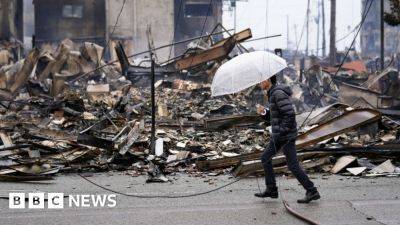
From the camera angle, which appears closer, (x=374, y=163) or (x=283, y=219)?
(x=283, y=219)

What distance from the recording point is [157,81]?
2153cm

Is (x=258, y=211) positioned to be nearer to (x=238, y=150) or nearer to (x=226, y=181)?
(x=226, y=181)

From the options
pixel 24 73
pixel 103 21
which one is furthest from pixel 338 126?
pixel 103 21

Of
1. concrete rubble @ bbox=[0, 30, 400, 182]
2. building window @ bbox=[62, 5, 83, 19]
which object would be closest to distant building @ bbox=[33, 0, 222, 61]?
building window @ bbox=[62, 5, 83, 19]

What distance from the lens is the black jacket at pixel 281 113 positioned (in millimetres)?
6734

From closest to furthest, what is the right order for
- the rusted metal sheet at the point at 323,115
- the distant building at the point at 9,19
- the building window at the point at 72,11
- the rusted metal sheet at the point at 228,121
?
1. the rusted metal sheet at the point at 323,115
2. the rusted metal sheet at the point at 228,121
3. the distant building at the point at 9,19
4. the building window at the point at 72,11

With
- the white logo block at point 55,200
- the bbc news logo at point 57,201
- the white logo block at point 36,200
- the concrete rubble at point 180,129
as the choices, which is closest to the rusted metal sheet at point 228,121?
the concrete rubble at point 180,129

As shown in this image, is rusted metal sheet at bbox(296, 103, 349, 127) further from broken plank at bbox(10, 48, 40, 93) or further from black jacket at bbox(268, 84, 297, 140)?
broken plank at bbox(10, 48, 40, 93)

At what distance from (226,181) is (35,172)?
316 cm

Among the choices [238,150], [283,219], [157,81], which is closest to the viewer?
[283,219]

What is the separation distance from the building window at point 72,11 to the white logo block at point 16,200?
3612cm

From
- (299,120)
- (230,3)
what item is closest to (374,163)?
(299,120)

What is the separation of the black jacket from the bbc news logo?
2.30m

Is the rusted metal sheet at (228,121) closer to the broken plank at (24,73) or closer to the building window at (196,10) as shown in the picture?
the broken plank at (24,73)
